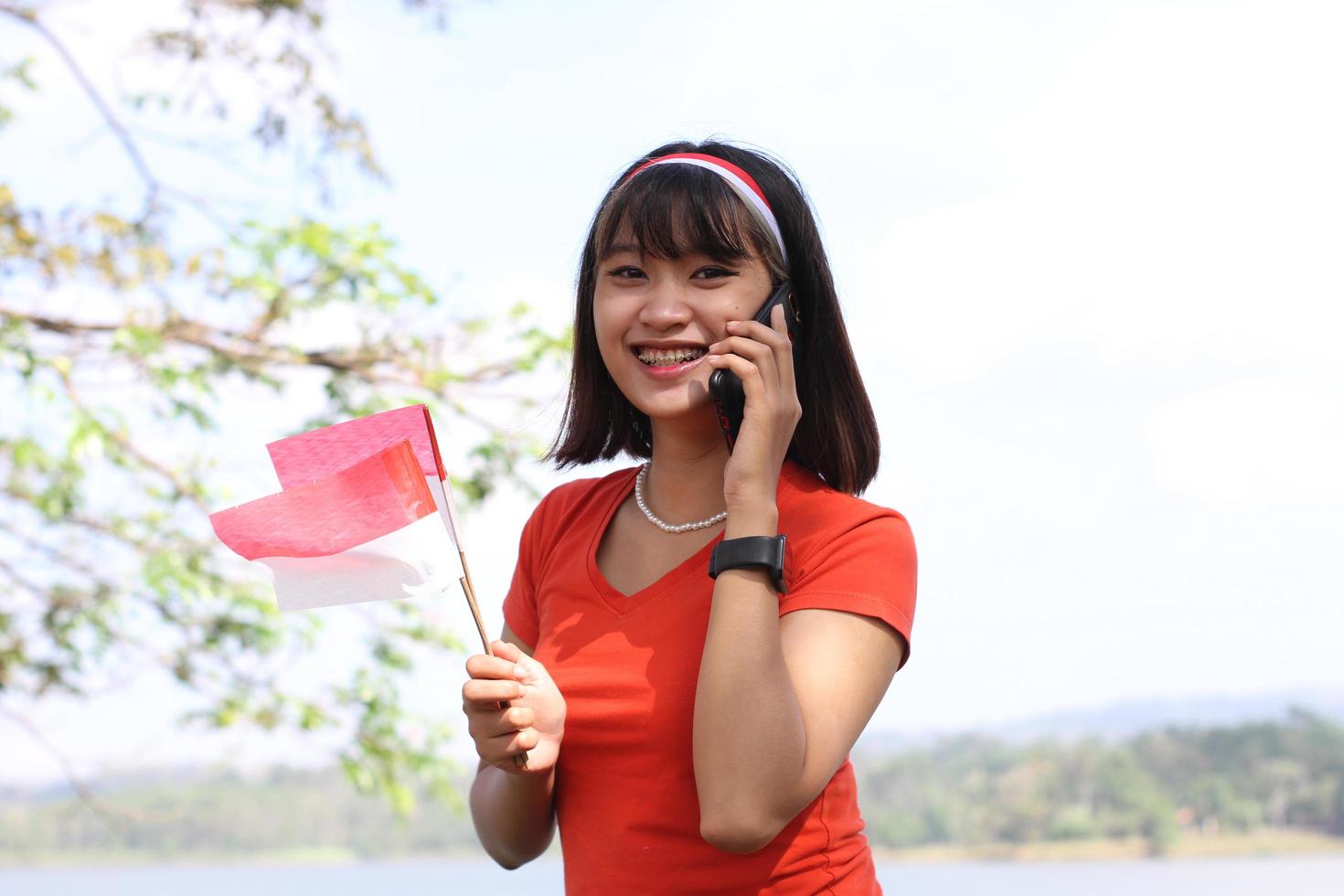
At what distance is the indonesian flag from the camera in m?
1.38

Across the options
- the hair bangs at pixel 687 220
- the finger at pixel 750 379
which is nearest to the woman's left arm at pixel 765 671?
the finger at pixel 750 379

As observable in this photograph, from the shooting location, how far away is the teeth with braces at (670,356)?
1530mm

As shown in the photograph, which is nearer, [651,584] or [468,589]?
[468,589]

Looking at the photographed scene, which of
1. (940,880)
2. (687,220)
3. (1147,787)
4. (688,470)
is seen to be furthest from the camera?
(940,880)

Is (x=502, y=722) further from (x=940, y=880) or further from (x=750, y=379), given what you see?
(x=940, y=880)

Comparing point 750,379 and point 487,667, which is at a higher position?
point 750,379

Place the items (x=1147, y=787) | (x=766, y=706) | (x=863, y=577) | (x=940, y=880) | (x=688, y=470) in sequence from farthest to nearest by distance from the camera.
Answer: (x=940, y=880) → (x=1147, y=787) → (x=688, y=470) → (x=863, y=577) → (x=766, y=706)

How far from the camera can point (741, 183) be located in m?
1.56

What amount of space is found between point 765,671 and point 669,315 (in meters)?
0.43

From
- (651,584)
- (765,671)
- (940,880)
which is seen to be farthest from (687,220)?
(940,880)

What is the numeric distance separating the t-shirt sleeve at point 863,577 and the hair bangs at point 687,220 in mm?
344

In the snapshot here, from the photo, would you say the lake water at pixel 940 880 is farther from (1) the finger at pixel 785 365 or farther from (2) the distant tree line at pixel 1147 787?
(1) the finger at pixel 785 365

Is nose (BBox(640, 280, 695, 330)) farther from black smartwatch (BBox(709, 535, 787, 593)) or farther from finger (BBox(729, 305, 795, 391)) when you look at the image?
black smartwatch (BBox(709, 535, 787, 593))

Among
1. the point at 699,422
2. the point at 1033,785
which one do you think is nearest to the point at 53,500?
the point at 699,422
